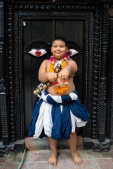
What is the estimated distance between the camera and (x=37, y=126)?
9.75 ft

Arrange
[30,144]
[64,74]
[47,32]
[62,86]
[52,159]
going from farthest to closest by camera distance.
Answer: [30,144] < [47,32] < [52,159] < [62,86] < [64,74]

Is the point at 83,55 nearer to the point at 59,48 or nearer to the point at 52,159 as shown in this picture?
the point at 59,48

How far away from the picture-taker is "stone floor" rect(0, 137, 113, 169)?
3.01 meters

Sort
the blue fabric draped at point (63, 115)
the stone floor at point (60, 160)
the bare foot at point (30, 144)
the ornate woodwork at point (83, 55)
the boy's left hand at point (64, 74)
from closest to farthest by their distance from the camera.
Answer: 1. the boy's left hand at point (64, 74)
2. the blue fabric draped at point (63, 115)
3. the stone floor at point (60, 160)
4. the ornate woodwork at point (83, 55)
5. the bare foot at point (30, 144)

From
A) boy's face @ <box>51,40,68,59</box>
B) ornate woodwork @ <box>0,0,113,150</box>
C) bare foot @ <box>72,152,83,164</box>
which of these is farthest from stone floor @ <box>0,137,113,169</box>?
boy's face @ <box>51,40,68,59</box>

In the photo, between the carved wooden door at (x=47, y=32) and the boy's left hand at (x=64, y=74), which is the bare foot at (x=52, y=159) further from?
the carved wooden door at (x=47, y=32)

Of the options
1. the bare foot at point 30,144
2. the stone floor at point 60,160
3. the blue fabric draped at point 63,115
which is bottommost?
the stone floor at point 60,160

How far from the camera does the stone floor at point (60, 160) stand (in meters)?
3.01

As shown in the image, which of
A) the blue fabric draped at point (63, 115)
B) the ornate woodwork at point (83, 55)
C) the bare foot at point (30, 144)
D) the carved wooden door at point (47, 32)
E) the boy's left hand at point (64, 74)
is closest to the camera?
the boy's left hand at point (64, 74)

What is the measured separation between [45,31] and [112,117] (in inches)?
70.0

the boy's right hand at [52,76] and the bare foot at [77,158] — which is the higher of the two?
the boy's right hand at [52,76]

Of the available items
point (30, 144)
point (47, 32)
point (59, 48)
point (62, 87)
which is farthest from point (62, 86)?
point (30, 144)

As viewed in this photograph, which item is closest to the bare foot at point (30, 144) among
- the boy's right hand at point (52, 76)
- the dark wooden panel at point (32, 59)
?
the dark wooden panel at point (32, 59)

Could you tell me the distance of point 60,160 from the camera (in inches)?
124
